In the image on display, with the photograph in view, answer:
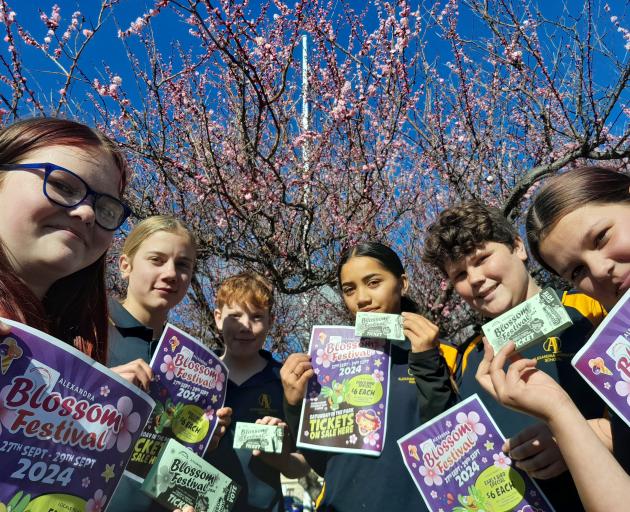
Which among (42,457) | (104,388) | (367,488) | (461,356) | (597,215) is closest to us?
(42,457)

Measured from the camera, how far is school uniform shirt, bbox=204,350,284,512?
2.44m

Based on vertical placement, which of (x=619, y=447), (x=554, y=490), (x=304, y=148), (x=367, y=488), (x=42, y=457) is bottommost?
(x=42, y=457)

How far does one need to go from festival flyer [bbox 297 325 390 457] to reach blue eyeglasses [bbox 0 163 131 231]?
1.18m

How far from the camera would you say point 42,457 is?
1.04m

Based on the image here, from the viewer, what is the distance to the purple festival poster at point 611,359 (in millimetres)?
1239

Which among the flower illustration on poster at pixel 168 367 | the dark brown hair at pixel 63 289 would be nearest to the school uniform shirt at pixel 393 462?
the flower illustration on poster at pixel 168 367

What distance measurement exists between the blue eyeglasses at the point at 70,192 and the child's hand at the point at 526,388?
1304 millimetres

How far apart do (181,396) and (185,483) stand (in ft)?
1.05

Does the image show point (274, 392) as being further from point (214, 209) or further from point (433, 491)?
point (214, 209)

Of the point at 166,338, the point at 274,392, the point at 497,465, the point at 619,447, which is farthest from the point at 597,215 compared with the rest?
the point at 274,392

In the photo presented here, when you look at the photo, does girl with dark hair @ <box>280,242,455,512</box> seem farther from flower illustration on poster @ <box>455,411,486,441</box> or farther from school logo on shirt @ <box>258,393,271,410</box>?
school logo on shirt @ <box>258,393,271,410</box>

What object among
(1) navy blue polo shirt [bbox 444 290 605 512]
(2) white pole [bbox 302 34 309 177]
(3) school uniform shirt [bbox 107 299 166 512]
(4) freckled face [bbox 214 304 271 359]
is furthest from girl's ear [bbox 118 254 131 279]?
(2) white pole [bbox 302 34 309 177]

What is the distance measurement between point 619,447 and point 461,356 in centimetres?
99

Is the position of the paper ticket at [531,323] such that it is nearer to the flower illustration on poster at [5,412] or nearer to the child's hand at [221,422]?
the child's hand at [221,422]
